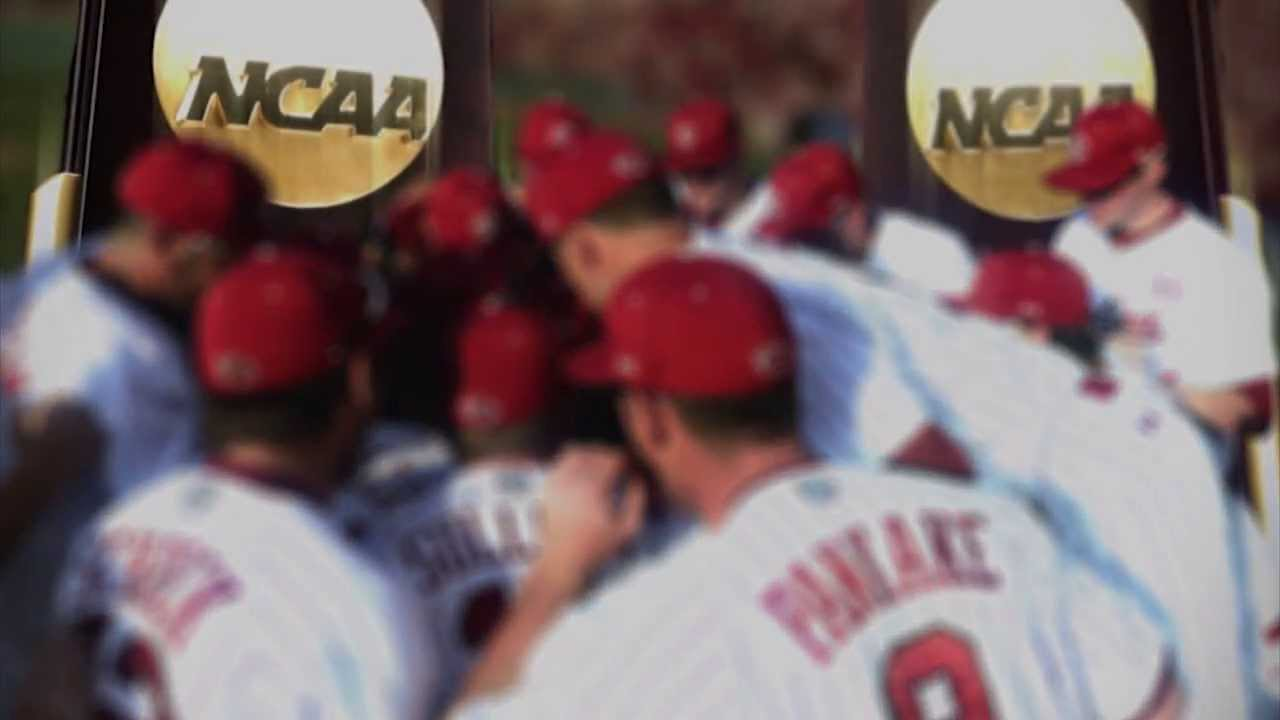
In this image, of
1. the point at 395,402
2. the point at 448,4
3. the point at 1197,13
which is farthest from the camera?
the point at 1197,13

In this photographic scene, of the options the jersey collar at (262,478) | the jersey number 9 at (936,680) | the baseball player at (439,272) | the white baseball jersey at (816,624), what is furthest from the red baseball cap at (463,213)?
the jersey number 9 at (936,680)

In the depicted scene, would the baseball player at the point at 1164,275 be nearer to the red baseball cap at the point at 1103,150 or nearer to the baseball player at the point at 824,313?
the red baseball cap at the point at 1103,150

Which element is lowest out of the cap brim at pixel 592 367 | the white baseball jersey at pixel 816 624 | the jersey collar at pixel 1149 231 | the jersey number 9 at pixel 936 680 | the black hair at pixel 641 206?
the jersey number 9 at pixel 936 680

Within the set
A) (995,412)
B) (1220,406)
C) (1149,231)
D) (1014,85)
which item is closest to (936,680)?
(995,412)

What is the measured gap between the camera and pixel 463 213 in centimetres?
159

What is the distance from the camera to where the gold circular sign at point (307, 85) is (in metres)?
1.59

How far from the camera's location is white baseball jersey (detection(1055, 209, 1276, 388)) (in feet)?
5.59

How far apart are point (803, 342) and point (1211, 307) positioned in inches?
22.7

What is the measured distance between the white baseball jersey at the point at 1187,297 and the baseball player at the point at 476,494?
2.32 ft

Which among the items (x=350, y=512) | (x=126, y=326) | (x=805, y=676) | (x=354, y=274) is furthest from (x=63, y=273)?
(x=805, y=676)

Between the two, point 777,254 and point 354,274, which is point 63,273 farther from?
point 777,254

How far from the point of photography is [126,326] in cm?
151

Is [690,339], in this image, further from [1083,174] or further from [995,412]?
[1083,174]

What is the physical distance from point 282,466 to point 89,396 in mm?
233
